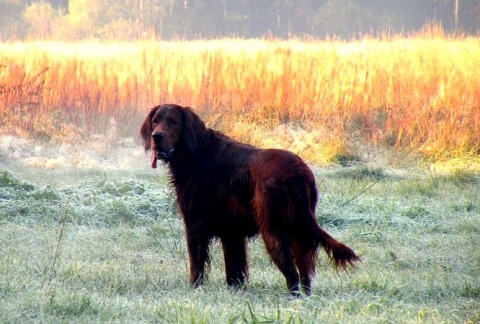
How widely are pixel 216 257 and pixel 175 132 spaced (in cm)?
157

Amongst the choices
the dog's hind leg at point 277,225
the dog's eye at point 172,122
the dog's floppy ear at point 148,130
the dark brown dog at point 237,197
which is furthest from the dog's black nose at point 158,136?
the dog's hind leg at point 277,225

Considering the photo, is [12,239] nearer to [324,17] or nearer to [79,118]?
[79,118]

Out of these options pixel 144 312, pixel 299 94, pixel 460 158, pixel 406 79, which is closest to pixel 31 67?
pixel 299 94

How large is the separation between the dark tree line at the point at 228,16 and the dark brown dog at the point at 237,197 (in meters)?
27.3

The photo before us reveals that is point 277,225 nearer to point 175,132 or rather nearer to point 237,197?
point 237,197

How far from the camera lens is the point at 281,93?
13.6 m

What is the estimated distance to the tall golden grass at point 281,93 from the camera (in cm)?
1283

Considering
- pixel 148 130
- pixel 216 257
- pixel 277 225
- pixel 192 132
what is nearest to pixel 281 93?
pixel 216 257

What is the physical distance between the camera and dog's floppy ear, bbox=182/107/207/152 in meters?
5.54

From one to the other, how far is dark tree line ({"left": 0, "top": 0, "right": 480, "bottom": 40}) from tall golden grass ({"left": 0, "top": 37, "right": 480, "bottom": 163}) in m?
17.9

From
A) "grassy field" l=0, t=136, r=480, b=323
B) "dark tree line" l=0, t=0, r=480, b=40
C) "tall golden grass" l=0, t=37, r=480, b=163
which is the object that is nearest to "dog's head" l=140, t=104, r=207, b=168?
"grassy field" l=0, t=136, r=480, b=323

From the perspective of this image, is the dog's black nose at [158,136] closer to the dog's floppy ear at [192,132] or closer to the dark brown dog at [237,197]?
the dark brown dog at [237,197]

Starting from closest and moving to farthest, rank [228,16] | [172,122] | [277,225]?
[277,225] → [172,122] → [228,16]

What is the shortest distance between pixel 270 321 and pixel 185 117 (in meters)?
2.01
